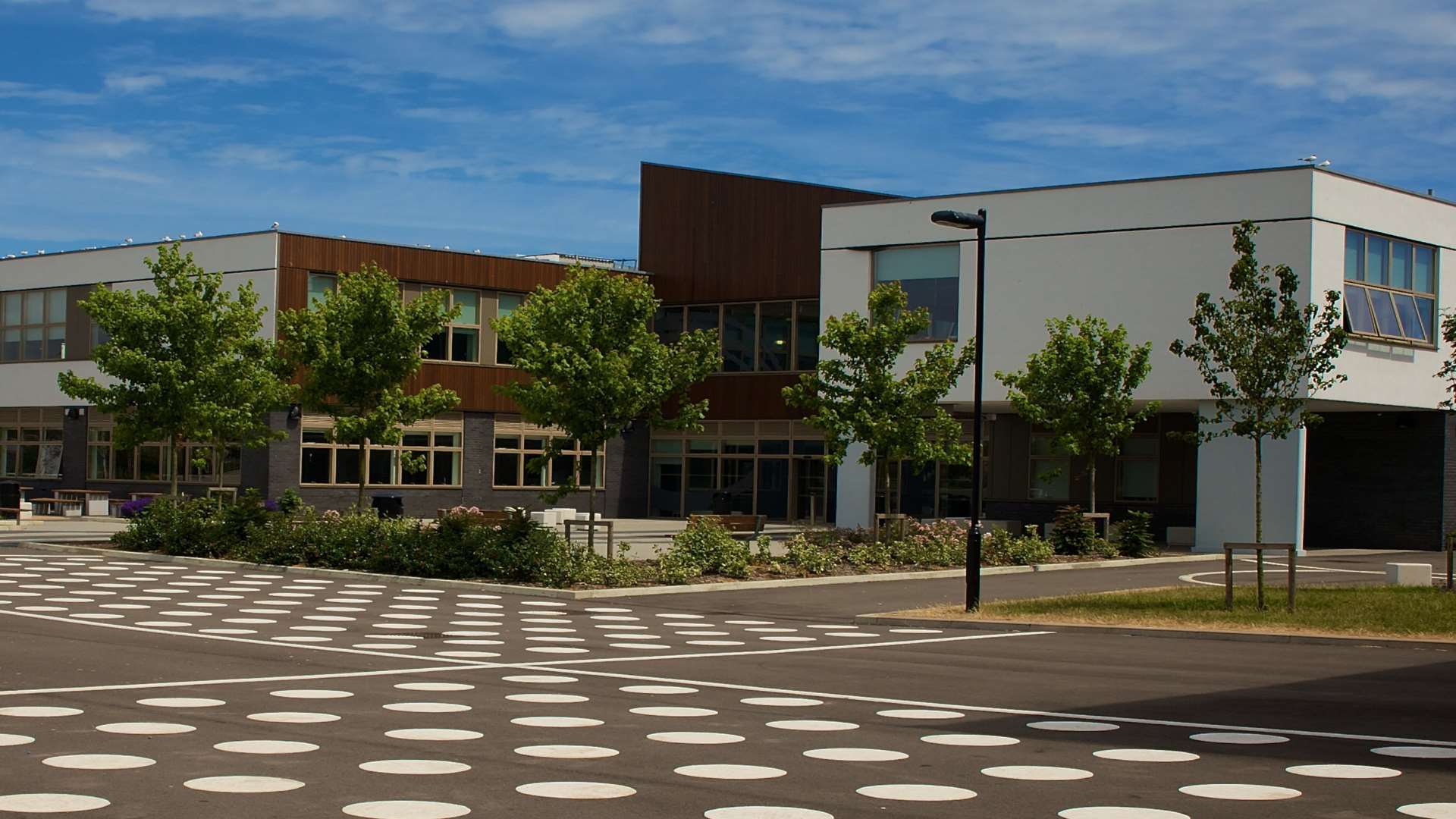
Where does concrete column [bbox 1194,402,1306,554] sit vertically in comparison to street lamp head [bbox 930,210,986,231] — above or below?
below

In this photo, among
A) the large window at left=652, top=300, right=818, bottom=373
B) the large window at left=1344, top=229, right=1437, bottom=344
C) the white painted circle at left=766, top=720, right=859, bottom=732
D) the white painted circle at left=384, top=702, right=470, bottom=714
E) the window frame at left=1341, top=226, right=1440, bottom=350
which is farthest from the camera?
the large window at left=652, top=300, right=818, bottom=373

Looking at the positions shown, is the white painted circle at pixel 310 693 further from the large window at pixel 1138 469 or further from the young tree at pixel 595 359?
the large window at pixel 1138 469

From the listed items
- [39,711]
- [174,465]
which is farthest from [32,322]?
[39,711]

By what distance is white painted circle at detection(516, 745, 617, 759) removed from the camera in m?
9.29

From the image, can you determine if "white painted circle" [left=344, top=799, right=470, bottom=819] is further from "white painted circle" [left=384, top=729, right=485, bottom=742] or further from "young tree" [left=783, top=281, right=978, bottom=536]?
"young tree" [left=783, top=281, right=978, bottom=536]

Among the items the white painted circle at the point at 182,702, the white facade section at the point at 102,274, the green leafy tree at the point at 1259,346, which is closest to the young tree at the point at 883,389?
the green leafy tree at the point at 1259,346

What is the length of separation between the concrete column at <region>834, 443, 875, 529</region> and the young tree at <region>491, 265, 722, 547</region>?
1337cm

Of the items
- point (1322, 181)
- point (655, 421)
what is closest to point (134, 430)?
point (655, 421)

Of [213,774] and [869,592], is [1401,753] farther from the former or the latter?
[869,592]

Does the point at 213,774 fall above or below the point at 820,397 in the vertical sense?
below

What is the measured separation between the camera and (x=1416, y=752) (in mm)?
9953

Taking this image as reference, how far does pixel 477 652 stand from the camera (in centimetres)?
1548

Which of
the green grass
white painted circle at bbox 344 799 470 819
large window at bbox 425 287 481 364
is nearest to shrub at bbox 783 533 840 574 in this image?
the green grass

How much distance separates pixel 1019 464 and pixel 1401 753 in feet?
113
